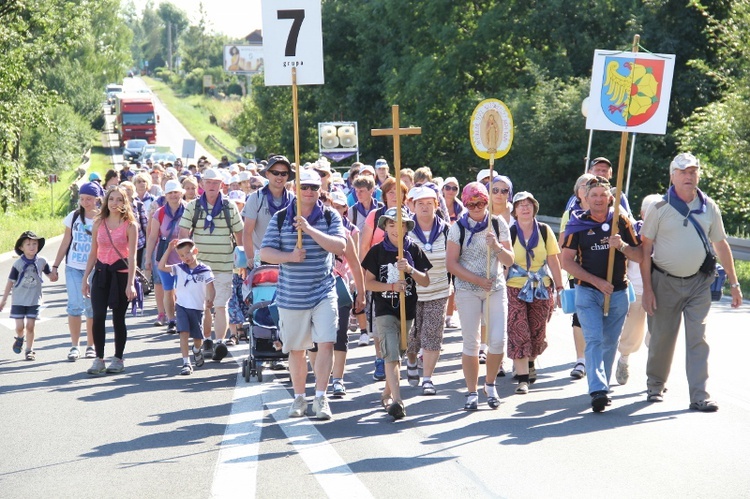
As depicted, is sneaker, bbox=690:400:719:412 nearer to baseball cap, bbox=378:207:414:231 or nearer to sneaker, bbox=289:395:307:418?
baseball cap, bbox=378:207:414:231

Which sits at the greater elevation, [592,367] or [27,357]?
[592,367]

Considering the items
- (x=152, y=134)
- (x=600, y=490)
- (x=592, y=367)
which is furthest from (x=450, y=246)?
(x=152, y=134)

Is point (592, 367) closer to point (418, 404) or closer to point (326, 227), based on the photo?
point (418, 404)

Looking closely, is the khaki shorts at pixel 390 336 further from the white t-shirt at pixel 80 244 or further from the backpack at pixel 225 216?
the white t-shirt at pixel 80 244

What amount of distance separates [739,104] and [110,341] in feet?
45.5

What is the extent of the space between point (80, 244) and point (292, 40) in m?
4.04

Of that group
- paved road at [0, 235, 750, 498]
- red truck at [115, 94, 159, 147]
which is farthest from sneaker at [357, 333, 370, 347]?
red truck at [115, 94, 159, 147]

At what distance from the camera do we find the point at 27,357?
1342cm

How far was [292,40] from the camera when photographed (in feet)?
34.3

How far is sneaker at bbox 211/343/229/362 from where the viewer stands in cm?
1279

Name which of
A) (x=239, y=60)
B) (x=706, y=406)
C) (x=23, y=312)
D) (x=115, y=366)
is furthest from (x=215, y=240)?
(x=239, y=60)

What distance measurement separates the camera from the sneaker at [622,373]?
1109 centimetres

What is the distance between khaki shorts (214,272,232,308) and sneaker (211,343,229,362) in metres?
0.42

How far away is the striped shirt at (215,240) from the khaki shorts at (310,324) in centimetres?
358
